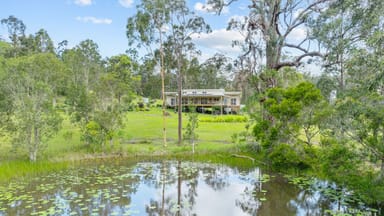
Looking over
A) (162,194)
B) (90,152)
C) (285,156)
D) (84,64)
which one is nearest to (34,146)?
(90,152)

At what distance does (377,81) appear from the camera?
5113 millimetres

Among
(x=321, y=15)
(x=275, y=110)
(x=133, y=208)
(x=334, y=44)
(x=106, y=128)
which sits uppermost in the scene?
(x=321, y=15)

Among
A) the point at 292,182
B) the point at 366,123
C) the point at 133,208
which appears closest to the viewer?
the point at 366,123

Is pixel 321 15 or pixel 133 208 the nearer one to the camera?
pixel 133 208

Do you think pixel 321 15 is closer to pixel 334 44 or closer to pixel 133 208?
pixel 334 44

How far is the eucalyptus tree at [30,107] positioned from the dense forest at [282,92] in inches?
1.3

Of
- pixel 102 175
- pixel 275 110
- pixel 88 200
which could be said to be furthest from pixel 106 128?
pixel 275 110

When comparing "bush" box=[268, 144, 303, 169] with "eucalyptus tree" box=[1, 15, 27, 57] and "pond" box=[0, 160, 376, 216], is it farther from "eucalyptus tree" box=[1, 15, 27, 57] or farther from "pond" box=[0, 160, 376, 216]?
"eucalyptus tree" box=[1, 15, 27, 57]

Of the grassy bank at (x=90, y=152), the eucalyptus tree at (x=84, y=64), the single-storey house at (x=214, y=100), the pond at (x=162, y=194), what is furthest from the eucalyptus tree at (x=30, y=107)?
the single-storey house at (x=214, y=100)

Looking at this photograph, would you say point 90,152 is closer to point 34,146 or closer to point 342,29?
point 34,146

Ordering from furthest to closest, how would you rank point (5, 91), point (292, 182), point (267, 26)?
1. point (267, 26)
2. point (5, 91)
3. point (292, 182)

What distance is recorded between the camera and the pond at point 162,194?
709 cm

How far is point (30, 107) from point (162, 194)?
238 inches

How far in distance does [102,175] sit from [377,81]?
8.48 metres
